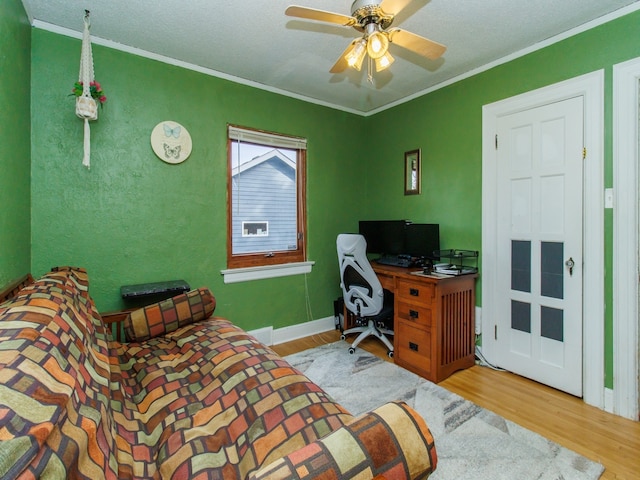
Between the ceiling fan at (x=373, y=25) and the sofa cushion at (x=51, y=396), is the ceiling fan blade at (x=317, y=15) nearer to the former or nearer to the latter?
the ceiling fan at (x=373, y=25)

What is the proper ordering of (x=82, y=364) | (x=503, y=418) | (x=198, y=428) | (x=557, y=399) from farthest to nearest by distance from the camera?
(x=557, y=399) < (x=503, y=418) < (x=198, y=428) < (x=82, y=364)

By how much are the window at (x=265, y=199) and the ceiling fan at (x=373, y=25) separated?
5.09ft

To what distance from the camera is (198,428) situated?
46.1 inches

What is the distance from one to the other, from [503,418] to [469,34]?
2.67 m

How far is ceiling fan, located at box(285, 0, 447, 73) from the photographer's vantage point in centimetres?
152

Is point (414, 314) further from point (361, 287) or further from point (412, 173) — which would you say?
point (412, 173)

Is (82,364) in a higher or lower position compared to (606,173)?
lower

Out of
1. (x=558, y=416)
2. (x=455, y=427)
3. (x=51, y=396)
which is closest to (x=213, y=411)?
(x=51, y=396)

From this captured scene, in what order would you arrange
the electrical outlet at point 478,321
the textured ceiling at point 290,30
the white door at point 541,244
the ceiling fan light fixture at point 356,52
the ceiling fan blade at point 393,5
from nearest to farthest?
the ceiling fan blade at point 393,5
the ceiling fan light fixture at point 356,52
the textured ceiling at point 290,30
the white door at point 541,244
the electrical outlet at point 478,321

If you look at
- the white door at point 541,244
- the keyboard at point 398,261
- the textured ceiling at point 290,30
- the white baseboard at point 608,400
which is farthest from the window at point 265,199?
the white baseboard at point 608,400

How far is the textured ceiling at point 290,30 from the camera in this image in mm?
1983

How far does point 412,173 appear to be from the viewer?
3.42 meters

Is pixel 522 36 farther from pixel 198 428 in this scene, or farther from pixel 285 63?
pixel 198 428

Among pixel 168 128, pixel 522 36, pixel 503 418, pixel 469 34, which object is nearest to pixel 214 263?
pixel 168 128
